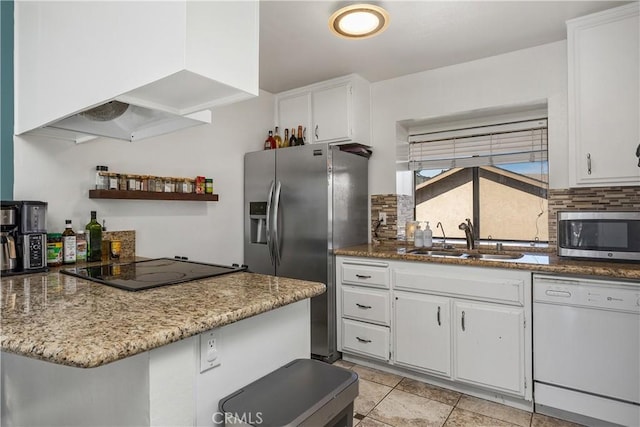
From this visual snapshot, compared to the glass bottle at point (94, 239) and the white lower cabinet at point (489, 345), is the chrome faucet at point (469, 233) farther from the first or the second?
the glass bottle at point (94, 239)

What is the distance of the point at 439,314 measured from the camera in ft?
7.84

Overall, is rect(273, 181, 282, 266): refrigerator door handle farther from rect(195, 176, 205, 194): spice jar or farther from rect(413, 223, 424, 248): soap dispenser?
rect(413, 223, 424, 248): soap dispenser

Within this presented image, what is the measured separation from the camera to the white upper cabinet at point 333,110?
3.16 m

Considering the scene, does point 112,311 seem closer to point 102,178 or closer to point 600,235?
point 102,178

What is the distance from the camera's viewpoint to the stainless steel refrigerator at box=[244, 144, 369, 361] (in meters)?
2.84

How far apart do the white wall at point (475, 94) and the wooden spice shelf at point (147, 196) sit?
1.50 m

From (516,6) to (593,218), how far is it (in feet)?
4.33

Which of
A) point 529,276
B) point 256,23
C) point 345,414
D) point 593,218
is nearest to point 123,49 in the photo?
point 256,23

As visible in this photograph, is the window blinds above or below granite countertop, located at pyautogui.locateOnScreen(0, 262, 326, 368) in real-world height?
above

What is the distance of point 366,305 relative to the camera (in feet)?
8.90

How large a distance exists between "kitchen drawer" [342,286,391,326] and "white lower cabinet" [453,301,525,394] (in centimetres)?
50

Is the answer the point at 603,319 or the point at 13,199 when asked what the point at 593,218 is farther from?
the point at 13,199

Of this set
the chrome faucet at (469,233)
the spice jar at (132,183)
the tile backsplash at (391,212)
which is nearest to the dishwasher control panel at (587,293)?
the chrome faucet at (469,233)

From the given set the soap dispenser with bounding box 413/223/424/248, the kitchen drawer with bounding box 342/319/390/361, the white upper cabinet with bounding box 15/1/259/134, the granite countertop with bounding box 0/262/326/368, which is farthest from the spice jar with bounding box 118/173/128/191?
the soap dispenser with bounding box 413/223/424/248
